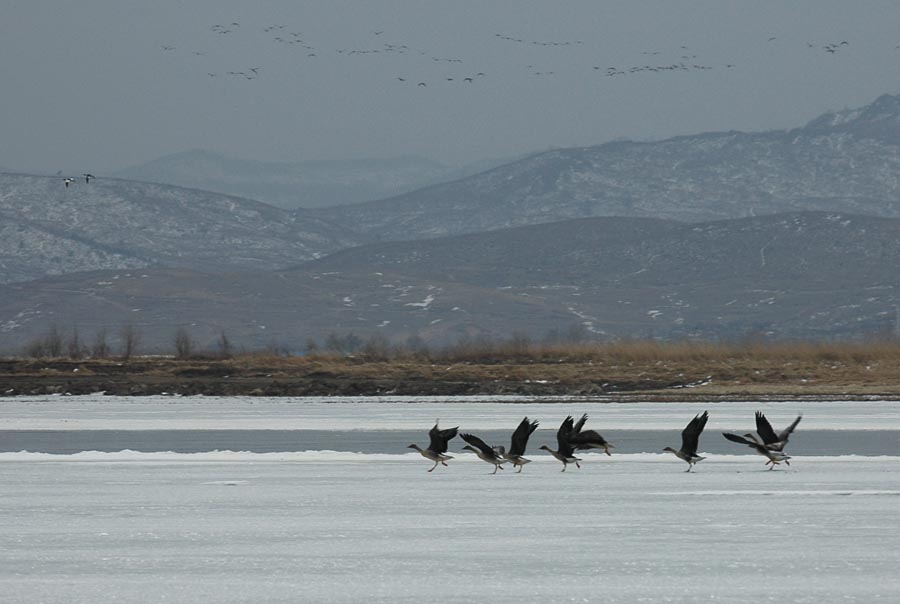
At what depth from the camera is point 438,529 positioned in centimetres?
1458

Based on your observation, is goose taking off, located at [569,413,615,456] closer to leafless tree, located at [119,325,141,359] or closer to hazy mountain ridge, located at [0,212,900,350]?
leafless tree, located at [119,325,141,359]

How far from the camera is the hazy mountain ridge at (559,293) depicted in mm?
154750

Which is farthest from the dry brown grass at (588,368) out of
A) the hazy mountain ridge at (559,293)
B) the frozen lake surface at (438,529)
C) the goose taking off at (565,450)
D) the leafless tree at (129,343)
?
the hazy mountain ridge at (559,293)

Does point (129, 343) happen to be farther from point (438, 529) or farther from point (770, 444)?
point (438, 529)

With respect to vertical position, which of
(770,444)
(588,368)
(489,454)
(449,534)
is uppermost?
(588,368)

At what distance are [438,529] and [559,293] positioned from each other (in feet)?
525

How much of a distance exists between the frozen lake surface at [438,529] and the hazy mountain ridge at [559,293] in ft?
414

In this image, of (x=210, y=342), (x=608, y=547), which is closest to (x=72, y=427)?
(x=608, y=547)

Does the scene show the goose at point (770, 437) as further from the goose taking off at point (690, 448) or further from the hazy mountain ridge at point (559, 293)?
the hazy mountain ridge at point (559, 293)

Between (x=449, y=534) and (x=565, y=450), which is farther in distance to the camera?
(x=565, y=450)

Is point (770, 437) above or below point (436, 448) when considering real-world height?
above

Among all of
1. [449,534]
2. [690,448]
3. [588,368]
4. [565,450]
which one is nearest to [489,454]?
[565,450]

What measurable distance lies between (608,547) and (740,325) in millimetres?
142920

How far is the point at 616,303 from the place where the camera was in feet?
549
